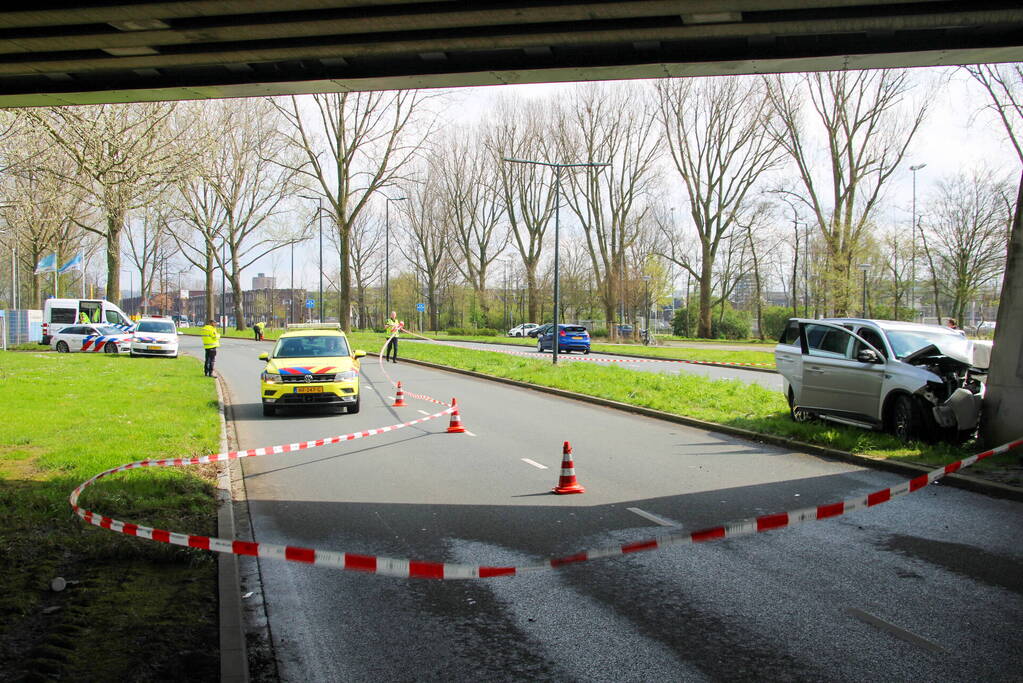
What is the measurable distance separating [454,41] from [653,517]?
531cm

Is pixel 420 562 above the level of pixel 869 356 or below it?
below

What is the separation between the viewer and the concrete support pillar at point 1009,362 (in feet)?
32.8

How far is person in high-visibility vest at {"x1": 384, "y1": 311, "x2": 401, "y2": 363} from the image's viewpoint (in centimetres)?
2972

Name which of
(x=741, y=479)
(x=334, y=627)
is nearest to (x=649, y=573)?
(x=334, y=627)

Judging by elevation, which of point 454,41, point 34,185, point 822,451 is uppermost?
point 34,185

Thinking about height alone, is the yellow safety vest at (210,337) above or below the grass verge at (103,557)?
above

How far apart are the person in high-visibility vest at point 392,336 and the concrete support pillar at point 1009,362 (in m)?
19.7

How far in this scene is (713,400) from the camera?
57.0 feet

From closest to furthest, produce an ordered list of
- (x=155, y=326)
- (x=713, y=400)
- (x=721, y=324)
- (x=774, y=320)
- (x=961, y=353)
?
(x=961, y=353) < (x=713, y=400) < (x=155, y=326) < (x=721, y=324) < (x=774, y=320)

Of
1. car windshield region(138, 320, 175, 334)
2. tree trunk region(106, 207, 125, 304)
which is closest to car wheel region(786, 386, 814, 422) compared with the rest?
tree trunk region(106, 207, 125, 304)

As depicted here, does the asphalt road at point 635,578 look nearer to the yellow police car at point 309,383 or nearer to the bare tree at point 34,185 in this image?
the yellow police car at point 309,383

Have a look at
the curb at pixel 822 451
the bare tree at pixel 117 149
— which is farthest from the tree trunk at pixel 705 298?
the bare tree at pixel 117 149

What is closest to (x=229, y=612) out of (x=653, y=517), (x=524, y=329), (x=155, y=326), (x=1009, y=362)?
(x=653, y=517)

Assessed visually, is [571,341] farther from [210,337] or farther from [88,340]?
[88,340]
